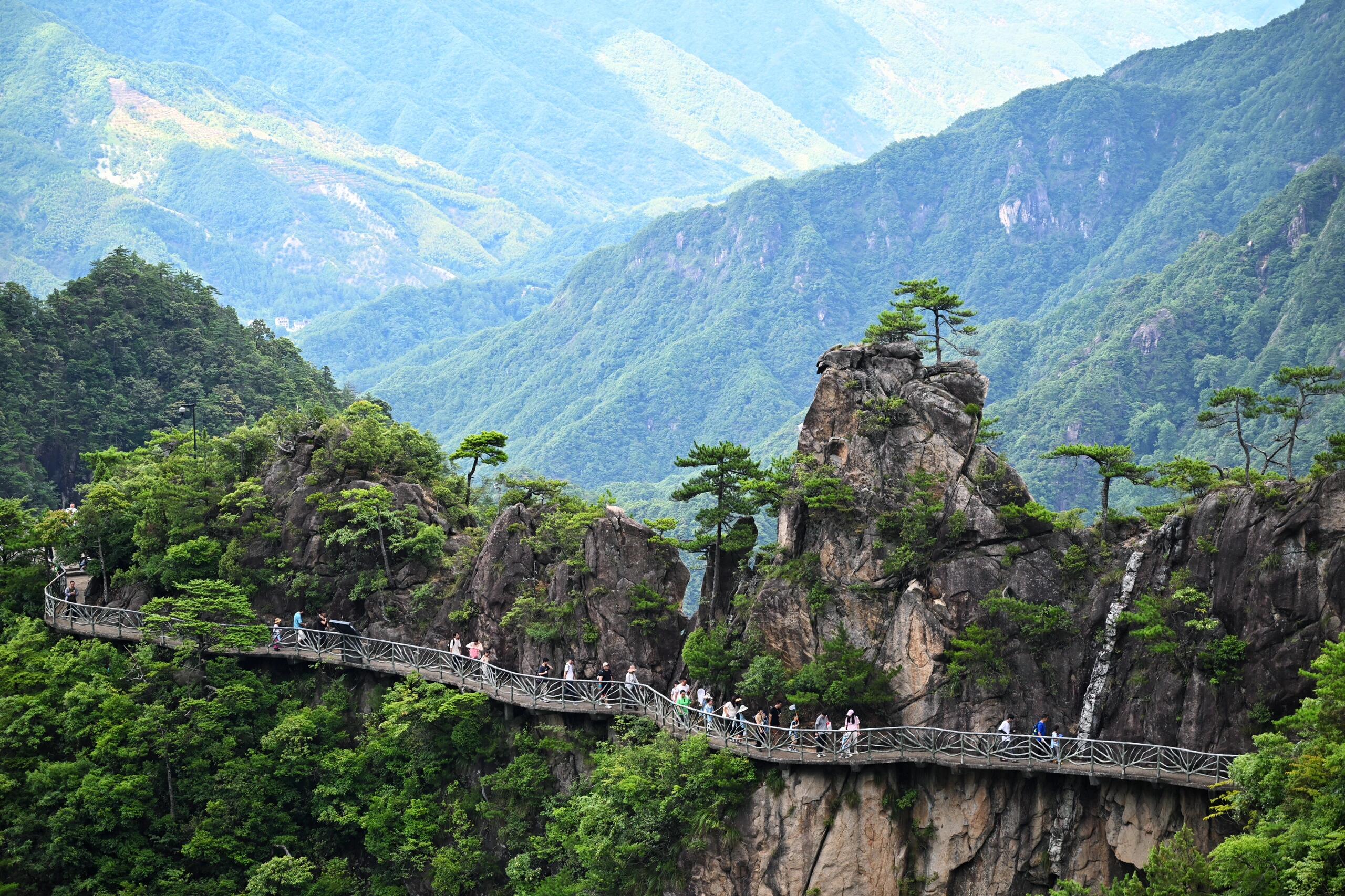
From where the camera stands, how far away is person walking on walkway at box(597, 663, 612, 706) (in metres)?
49.4

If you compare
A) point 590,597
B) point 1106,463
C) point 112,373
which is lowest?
point 590,597

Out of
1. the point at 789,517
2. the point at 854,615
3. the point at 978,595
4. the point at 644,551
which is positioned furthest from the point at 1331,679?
the point at 644,551

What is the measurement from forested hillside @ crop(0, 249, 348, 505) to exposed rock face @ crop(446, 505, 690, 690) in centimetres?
3423

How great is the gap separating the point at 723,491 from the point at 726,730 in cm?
813

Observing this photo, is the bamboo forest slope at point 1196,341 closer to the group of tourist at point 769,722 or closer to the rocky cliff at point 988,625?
the rocky cliff at point 988,625

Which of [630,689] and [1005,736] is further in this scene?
[630,689]

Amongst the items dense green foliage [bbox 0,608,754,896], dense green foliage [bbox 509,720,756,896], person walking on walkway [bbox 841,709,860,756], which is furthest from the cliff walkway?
dense green foliage [bbox 0,608,754,896]

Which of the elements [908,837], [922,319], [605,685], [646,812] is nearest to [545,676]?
[605,685]

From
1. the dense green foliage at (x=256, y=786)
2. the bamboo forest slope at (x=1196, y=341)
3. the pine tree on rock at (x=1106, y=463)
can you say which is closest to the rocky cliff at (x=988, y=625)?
the pine tree on rock at (x=1106, y=463)

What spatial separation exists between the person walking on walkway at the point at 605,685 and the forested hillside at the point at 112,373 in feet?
131

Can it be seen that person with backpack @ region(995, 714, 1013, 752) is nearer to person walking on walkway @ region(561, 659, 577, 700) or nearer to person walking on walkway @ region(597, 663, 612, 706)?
person walking on walkway @ region(597, 663, 612, 706)

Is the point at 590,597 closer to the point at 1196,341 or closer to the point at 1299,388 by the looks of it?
the point at 1299,388

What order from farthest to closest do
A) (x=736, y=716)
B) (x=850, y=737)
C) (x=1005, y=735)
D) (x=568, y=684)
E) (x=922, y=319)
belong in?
(x=922, y=319)
(x=568, y=684)
(x=736, y=716)
(x=850, y=737)
(x=1005, y=735)

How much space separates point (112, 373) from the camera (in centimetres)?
9462
